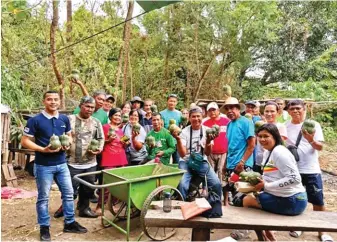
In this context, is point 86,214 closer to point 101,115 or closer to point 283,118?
point 101,115

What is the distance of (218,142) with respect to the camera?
5.06 m

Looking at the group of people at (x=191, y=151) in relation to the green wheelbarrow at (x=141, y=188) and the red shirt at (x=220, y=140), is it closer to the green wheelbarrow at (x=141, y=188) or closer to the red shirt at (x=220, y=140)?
the red shirt at (x=220, y=140)

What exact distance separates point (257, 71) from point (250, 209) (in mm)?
12822

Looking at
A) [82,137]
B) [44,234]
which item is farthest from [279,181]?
[44,234]

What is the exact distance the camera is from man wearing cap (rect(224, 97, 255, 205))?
4669mm

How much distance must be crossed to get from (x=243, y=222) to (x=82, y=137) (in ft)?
8.28

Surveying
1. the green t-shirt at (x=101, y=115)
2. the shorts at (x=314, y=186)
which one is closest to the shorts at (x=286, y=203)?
the shorts at (x=314, y=186)

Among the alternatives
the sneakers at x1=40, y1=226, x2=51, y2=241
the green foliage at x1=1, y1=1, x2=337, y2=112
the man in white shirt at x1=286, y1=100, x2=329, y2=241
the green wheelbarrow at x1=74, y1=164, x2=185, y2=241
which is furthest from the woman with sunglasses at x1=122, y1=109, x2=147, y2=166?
the green foliage at x1=1, y1=1, x2=337, y2=112

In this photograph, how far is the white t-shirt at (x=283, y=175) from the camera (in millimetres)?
3494

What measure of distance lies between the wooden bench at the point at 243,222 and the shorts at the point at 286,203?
0.06 meters

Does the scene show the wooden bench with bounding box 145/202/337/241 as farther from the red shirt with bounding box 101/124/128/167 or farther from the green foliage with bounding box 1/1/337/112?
the green foliage with bounding box 1/1/337/112

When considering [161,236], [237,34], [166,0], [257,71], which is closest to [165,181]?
[161,236]

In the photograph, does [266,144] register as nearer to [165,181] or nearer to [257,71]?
[165,181]

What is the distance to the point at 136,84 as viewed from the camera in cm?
1462
